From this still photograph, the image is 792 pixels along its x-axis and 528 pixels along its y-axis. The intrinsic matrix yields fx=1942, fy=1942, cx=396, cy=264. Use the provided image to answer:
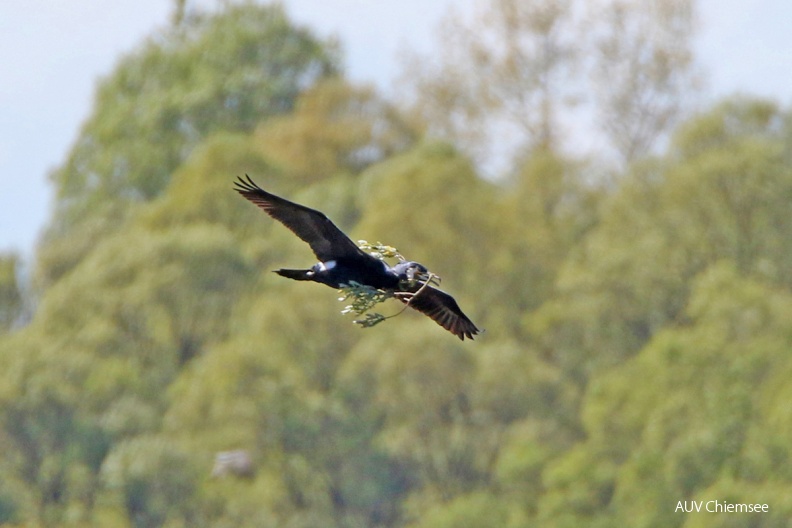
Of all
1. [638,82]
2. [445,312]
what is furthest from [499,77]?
[445,312]

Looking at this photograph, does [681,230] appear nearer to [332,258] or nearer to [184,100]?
[184,100]

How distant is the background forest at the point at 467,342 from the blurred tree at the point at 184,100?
7.05m

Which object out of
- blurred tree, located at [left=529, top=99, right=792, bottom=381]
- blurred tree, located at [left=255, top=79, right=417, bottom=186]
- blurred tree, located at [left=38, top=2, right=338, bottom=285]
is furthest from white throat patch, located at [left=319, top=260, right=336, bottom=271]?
blurred tree, located at [left=38, top=2, right=338, bottom=285]

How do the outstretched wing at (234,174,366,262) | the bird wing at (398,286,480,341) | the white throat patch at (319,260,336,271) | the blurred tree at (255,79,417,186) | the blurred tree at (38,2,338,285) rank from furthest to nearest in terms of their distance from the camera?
the blurred tree at (38,2,338,285) < the blurred tree at (255,79,417,186) < the bird wing at (398,286,480,341) < the white throat patch at (319,260,336,271) < the outstretched wing at (234,174,366,262)

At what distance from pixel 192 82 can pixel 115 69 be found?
18.1ft

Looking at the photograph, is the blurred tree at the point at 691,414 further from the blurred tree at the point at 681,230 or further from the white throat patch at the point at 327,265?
the white throat patch at the point at 327,265

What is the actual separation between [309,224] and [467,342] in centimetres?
4067

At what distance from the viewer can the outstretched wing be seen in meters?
15.6

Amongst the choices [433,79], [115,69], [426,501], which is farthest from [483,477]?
[115,69]

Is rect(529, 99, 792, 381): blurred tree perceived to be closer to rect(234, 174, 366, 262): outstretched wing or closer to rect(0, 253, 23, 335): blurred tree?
rect(0, 253, 23, 335): blurred tree

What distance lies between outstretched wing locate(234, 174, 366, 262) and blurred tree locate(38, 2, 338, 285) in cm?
6514

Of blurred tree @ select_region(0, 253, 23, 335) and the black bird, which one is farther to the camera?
blurred tree @ select_region(0, 253, 23, 335)

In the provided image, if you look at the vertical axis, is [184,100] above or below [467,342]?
above

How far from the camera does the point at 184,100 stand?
83062 millimetres
